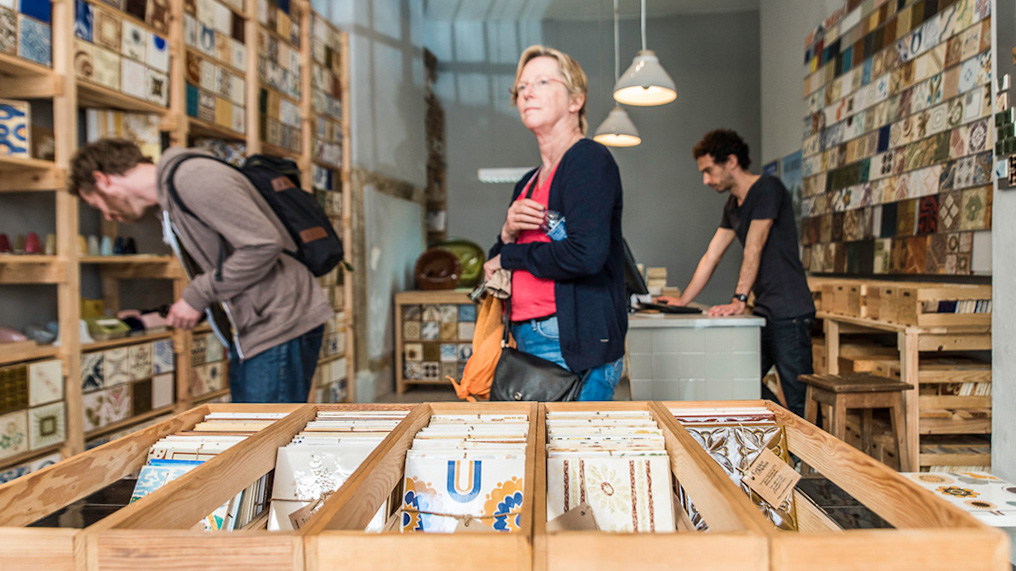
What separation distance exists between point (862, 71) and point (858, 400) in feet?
9.43

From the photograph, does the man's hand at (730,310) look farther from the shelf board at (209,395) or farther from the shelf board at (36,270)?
the shelf board at (36,270)

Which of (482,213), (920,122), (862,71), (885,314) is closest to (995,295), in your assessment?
(885,314)

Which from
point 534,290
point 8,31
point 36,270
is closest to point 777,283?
point 534,290

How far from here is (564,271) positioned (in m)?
1.51

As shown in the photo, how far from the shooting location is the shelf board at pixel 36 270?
2.50m

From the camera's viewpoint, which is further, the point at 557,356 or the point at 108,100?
the point at 108,100

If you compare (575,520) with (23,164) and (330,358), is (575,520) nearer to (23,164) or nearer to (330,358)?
(23,164)

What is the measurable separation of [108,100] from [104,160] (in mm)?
1207

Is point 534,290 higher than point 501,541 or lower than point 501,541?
higher

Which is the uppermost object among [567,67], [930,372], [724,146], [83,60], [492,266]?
[83,60]

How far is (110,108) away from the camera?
3.12 meters

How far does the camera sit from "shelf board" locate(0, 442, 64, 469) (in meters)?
2.37

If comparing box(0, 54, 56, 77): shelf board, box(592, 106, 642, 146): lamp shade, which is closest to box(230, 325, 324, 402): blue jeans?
box(0, 54, 56, 77): shelf board

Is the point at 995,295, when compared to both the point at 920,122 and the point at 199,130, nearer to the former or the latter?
the point at 920,122
